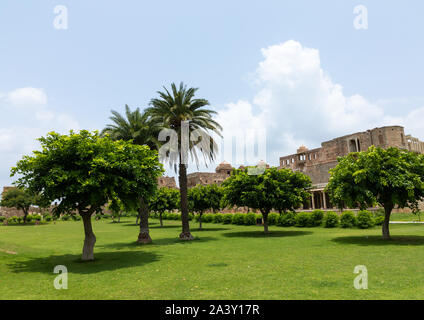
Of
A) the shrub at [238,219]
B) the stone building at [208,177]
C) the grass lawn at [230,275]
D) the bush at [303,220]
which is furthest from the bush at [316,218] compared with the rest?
the stone building at [208,177]

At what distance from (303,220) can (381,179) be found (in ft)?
68.0

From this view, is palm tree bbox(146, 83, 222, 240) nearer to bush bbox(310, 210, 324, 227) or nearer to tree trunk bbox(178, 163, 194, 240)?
tree trunk bbox(178, 163, 194, 240)

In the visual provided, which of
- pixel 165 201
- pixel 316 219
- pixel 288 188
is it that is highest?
pixel 288 188

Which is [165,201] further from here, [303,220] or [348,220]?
[348,220]

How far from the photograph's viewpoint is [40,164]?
15711 mm

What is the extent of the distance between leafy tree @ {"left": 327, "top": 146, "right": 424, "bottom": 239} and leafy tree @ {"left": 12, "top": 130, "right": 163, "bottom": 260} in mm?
13072

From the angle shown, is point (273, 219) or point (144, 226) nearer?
point (144, 226)

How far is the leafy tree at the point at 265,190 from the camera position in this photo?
95.5 feet

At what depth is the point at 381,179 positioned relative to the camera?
19344 mm

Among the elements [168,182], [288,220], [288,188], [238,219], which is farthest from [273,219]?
[168,182]

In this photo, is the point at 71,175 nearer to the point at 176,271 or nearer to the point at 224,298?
the point at 176,271

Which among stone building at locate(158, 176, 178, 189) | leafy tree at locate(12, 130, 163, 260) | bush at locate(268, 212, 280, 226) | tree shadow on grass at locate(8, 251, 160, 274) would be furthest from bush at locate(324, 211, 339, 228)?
stone building at locate(158, 176, 178, 189)

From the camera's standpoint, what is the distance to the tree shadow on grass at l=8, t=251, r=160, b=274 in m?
14.4

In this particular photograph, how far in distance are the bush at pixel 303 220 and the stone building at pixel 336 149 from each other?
1750 cm
